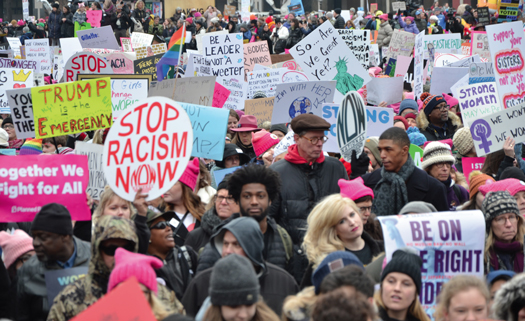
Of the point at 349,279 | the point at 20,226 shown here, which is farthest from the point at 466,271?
the point at 20,226

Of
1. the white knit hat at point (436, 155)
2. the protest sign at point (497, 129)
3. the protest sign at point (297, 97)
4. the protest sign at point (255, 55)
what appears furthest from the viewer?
the protest sign at point (255, 55)

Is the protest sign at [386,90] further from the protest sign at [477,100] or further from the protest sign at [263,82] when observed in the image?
the protest sign at [477,100]

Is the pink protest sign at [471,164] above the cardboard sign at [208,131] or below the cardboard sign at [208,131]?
below

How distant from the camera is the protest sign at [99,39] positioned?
15203mm

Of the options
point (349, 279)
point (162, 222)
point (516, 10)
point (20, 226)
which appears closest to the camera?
point (349, 279)

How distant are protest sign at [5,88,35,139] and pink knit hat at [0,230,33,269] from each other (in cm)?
345

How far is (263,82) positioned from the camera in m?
12.0

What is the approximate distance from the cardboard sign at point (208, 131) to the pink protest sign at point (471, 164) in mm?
2361

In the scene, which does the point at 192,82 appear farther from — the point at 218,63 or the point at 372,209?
the point at 372,209

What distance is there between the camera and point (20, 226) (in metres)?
5.66

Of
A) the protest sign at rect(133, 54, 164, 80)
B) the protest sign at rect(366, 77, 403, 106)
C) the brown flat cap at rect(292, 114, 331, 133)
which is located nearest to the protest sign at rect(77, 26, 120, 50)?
the protest sign at rect(133, 54, 164, 80)

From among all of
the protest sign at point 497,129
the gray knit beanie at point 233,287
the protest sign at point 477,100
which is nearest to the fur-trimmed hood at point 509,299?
the gray knit beanie at point 233,287

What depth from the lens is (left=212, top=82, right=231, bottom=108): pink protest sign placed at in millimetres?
10695

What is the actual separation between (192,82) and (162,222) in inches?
172
